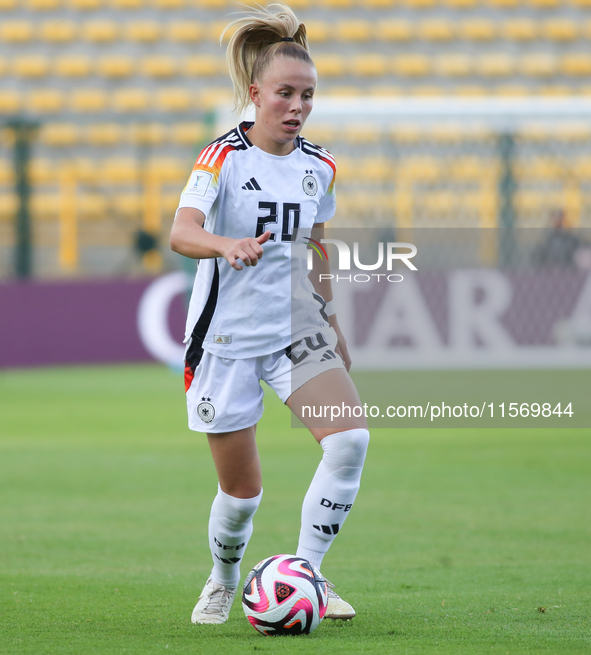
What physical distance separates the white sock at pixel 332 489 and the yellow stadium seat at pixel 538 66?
14764mm

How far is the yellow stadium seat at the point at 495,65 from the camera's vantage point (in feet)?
55.2

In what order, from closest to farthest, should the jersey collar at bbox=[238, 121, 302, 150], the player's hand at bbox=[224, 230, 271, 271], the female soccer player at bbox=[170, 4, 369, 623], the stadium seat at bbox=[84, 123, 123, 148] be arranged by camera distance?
the player's hand at bbox=[224, 230, 271, 271] → the female soccer player at bbox=[170, 4, 369, 623] → the jersey collar at bbox=[238, 121, 302, 150] → the stadium seat at bbox=[84, 123, 123, 148]

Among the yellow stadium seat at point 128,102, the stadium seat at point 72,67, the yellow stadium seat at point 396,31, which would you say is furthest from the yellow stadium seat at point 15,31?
the yellow stadium seat at point 396,31

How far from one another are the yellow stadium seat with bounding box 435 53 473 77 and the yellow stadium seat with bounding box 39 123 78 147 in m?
5.93

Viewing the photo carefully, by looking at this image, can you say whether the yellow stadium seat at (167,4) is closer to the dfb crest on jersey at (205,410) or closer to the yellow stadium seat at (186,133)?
the yellow stadium seat at (186,133)

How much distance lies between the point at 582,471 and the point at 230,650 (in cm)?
404

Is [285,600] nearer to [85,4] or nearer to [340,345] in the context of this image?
[340,345]

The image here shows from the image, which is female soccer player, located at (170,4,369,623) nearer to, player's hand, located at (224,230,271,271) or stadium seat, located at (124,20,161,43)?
player's hand, located at (224,230,271,271)

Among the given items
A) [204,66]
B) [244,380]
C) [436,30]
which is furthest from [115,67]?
[244,380]

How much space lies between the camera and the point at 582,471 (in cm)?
654

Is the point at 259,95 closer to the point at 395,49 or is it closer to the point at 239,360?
the point at 239,360

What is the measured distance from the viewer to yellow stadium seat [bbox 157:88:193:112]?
54.9 ft

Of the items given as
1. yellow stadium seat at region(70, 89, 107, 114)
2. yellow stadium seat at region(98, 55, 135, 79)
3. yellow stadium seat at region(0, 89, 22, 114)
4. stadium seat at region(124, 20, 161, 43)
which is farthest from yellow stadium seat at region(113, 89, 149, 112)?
yellow stadium seat at region(0, 89, 22, 114)

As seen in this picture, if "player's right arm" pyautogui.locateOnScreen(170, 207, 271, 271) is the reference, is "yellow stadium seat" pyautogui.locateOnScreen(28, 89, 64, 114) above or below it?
above
